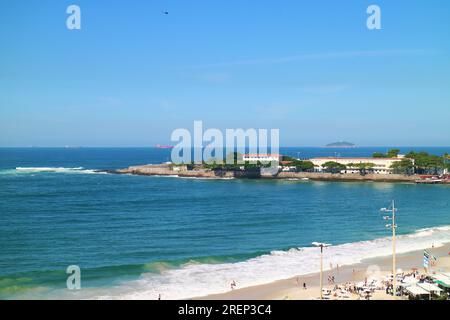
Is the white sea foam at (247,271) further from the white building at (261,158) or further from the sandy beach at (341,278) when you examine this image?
the white building at (261,158)

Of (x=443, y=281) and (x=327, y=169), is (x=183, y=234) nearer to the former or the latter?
(x=443, y=281)

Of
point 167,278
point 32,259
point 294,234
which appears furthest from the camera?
point 294,234

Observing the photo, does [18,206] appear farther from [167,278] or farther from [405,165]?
[405,165]

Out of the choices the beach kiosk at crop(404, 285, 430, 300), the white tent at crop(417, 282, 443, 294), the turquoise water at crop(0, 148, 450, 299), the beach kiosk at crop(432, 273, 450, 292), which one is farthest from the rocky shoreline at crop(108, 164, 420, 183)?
the beach kiosk at crop(404, 285, 430, 300)

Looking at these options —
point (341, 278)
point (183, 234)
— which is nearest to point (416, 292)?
point (341, 278)
